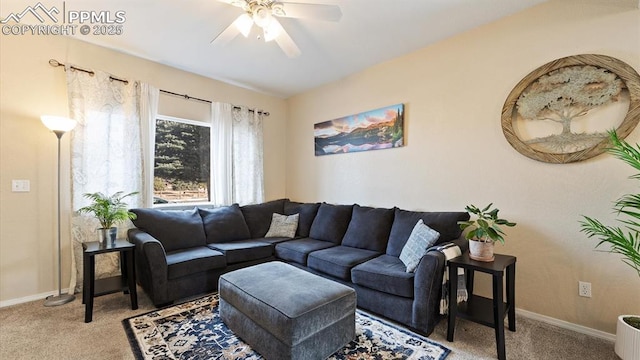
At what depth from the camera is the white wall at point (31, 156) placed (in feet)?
8.44

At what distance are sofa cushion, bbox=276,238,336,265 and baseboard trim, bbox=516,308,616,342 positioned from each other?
198 cm

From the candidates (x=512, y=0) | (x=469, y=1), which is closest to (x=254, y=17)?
(x=469, y=1)

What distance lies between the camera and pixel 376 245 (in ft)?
9.84

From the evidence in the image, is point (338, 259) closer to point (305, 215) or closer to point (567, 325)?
point (305, 215)

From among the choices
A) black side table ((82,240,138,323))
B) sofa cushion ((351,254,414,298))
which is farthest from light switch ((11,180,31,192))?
sofa cushion ((351,254,414,298))

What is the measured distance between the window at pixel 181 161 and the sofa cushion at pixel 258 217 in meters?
0.67

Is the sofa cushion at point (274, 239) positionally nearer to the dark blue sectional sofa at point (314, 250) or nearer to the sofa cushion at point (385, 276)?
the dark blue sectional sofa at point (314, 250)

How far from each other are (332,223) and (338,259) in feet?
2.71

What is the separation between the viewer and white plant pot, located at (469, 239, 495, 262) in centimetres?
206

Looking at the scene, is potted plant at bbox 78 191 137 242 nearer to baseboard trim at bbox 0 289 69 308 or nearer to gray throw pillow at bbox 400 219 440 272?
baseboard trim at bbox 0 289 69 308

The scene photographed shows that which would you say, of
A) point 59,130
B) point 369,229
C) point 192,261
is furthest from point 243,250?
point 59,130

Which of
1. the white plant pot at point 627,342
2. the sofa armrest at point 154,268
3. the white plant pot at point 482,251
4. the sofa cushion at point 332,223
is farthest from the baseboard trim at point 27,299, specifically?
the white plant pot at point 627,342

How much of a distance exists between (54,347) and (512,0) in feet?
14.8

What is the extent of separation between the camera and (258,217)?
12.8 feet
